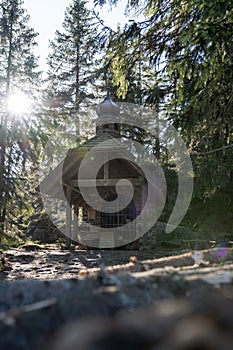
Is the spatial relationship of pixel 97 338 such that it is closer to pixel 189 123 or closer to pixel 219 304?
pixel 219 304

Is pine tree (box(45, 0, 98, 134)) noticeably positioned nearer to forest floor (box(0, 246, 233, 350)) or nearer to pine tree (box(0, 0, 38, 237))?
pine tree (box(0, 0, 38, 237))

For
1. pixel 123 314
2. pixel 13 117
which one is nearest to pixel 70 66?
pixel 13 117

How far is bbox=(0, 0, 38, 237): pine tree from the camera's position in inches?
292

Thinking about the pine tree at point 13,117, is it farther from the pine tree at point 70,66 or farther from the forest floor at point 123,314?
the forest floor at point 123,314

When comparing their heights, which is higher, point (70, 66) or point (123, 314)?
point (70, 66)

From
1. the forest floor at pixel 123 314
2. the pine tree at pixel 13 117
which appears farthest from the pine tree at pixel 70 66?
the forest floor at pixel 123 314

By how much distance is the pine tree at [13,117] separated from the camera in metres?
7.42

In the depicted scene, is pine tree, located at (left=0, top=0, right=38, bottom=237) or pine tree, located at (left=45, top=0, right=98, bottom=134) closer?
pine tree, located at (left=0, top=0, right=38, bottom=237)

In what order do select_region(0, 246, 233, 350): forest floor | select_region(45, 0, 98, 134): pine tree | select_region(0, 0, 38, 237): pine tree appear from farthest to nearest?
Answer: select_region(45, 0, 98, 134): pine tree → select_region(0, 0, 38, 237): pine tree → select_region(0, 246, 233, 350): forest floor

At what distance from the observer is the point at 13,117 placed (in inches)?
292

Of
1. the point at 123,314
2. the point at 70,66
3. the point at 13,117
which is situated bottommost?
the point at 123,314

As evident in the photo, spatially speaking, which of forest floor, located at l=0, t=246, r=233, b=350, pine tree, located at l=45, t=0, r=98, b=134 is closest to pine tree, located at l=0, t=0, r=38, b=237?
pine tree, located at l=45, t=0, r=98, b=134

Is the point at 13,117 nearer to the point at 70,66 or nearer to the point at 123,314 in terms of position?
the point at 123,314

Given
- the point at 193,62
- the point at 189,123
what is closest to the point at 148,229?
the point at 189,123
